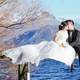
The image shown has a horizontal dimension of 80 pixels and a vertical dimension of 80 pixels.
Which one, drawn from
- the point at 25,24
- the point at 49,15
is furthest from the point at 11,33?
the point at 49,15

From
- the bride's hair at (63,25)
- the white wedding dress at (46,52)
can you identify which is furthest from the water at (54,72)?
the bride's hair at (63,25)

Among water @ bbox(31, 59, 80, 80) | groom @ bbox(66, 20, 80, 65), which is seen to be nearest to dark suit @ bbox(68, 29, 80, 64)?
groom @ bbox(66, 20, 80, 65)

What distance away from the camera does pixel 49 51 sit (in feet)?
7.37

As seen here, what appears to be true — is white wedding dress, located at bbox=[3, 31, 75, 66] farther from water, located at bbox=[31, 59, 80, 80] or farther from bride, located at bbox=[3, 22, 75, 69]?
water, located at bbox=[31, 59, 80, 80]

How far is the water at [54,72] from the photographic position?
241cm

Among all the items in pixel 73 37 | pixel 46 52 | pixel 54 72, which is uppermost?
pixel 73 37

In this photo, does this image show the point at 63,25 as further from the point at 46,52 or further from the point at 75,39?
the point at 46,52

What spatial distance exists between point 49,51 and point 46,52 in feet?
0.07

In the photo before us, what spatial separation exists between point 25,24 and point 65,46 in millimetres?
5768

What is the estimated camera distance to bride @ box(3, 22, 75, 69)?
222 cm

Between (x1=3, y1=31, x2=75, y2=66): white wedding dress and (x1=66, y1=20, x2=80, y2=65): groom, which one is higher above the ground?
(x1=66, y1=20, x2=80, y2=65): groom

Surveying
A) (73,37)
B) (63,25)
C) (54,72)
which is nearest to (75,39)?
(73,37)

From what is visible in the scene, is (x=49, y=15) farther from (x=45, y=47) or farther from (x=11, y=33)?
(x=45, y=47)

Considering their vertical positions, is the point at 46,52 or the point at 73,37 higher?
the point at 73,37
